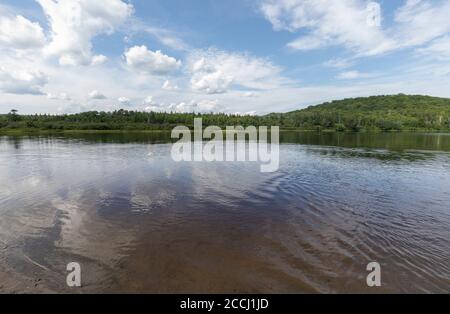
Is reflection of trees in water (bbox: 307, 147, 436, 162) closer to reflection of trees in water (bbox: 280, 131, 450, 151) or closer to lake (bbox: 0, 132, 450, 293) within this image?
reflection of trees in water (bbox: 280, 131, 450, 151)

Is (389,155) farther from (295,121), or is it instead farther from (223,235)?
(295,121)

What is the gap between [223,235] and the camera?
8391 mm

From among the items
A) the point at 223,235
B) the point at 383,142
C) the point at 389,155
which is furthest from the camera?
the point at 383,142

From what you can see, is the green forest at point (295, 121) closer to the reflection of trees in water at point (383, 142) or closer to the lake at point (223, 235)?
the reflection of trees in water at point (383, 142)

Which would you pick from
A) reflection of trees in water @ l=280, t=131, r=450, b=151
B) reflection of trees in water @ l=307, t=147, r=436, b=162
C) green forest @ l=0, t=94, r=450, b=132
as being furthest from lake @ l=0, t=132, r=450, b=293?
green forest @ l=0, t=94, r=450, b=132

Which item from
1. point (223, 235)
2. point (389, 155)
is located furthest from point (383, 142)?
point (223, 235)

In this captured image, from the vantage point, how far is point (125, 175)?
17.9 m

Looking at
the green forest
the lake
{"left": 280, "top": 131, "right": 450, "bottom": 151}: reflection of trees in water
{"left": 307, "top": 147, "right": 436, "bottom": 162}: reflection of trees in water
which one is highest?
the green forest

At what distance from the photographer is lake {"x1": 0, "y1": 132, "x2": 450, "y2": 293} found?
5965 mm

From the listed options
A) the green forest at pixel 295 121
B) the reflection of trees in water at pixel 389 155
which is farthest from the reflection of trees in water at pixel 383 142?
the green forest at pixel 295 121

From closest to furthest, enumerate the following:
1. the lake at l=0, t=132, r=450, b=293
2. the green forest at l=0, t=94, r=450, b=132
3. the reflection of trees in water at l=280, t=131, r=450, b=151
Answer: the lake at l=0, t=132, r=450, b=293
the reflection of trees in water at l=280, t=131, r=450, b=151
the green forest at l=0, t=94, r=450, b=132

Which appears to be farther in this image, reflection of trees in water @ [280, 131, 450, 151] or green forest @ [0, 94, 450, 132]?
green forest @ [0, 94, 450, 132]
